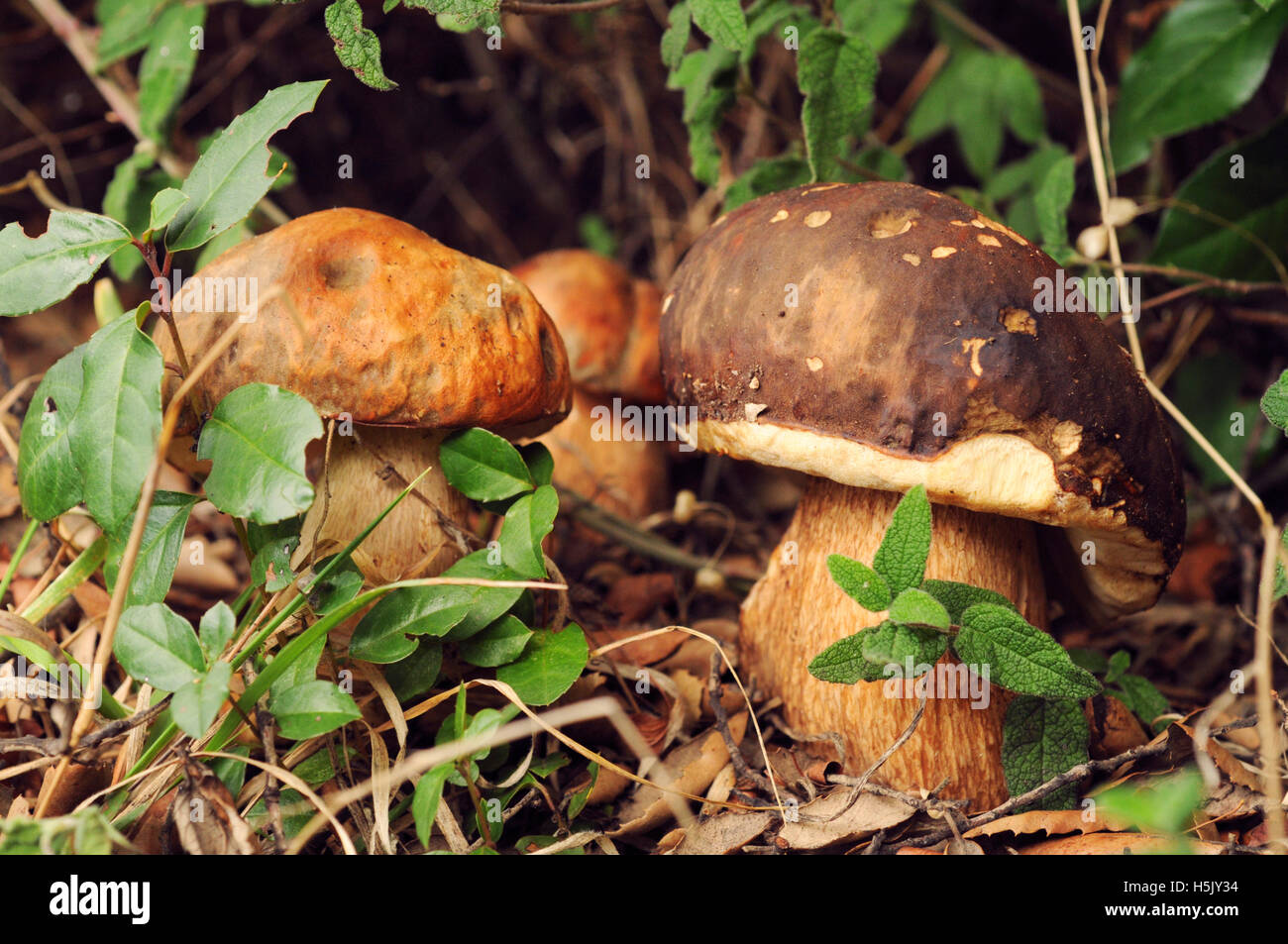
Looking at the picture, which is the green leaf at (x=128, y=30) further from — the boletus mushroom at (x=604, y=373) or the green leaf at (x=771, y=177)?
the green leaf at (x=771, y=177)

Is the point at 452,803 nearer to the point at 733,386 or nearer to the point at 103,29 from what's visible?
the point at 733,386

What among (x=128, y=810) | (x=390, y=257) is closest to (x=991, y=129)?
(x=390, y=257)

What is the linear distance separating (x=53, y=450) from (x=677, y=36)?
1.18 metres

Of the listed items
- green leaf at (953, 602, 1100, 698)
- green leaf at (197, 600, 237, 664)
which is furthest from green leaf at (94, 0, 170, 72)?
green leaf at (953, 602, 1100, 698)

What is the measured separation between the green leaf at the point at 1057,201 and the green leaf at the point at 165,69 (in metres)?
1.73

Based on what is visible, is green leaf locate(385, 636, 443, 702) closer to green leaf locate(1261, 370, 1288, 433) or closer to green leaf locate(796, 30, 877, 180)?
green leaf locate(796, 30, 877, 180)

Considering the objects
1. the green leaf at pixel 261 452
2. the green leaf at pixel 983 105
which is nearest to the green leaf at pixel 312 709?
the green leaf at pixel 261 452

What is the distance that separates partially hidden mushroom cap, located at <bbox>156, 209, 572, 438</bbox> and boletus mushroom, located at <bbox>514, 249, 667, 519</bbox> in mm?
867

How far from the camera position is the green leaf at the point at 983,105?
2.35 m

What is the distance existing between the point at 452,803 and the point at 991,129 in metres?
2.03

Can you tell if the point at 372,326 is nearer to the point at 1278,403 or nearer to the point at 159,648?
the point at 159,648

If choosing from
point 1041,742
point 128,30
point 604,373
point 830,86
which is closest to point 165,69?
point 128,30

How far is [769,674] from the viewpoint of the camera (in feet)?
5.28

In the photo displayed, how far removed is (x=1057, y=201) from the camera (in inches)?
70.8
